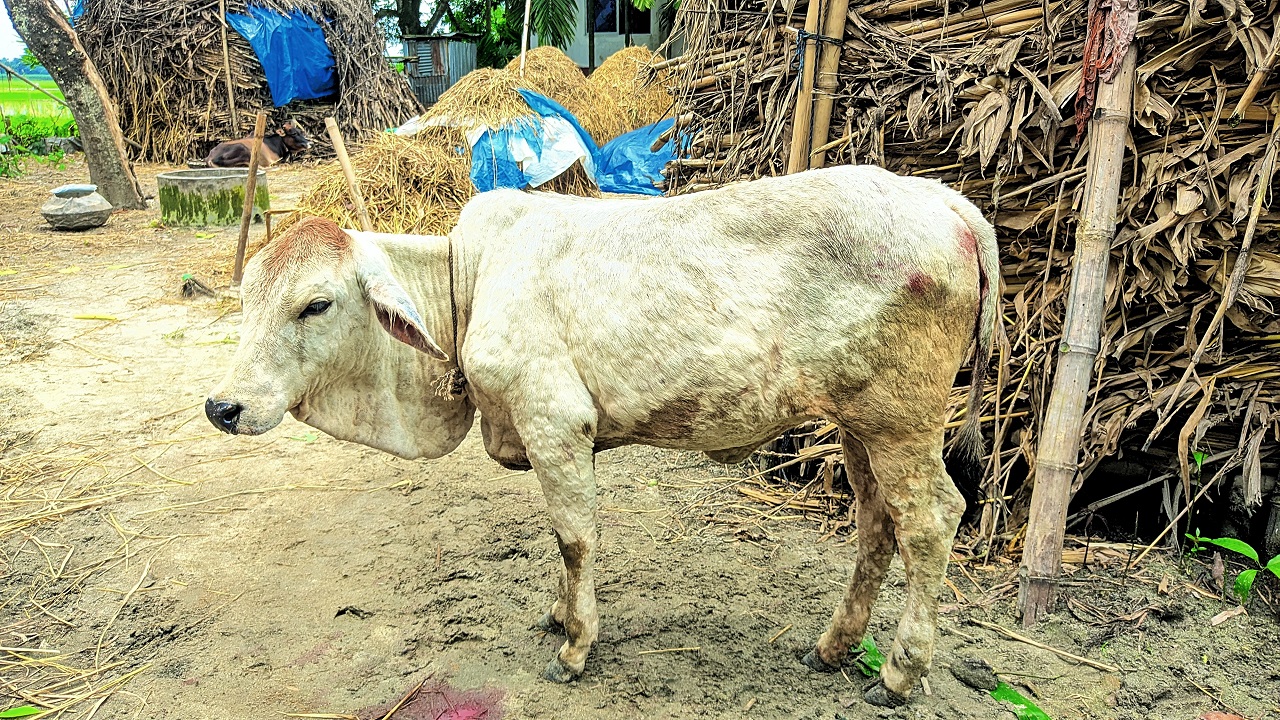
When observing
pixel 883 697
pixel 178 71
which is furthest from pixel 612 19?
pixel 883 697

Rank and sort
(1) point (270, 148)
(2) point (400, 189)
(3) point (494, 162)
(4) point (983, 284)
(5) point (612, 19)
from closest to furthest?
(4) point (983, 284)
(2) point (400, 189)
(3) point (494, 162)
(1) point (270, 148)
(5) point (612, 19)

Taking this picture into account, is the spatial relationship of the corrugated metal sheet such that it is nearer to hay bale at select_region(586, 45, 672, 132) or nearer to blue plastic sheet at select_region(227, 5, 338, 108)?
blue plastic sheet at select_region(227, 5, 338, 108)

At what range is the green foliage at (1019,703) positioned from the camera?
2760 millimetres

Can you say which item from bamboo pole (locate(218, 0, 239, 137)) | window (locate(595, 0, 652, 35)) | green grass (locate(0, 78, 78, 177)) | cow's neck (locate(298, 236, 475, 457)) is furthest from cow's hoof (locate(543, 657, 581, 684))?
window (locate(595, 0, 652, 35))

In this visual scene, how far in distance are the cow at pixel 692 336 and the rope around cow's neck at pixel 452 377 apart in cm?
1

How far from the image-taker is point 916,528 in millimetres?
2754

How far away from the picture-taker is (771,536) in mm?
3988

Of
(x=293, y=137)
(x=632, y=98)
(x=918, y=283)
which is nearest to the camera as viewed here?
(x=918, y=283)

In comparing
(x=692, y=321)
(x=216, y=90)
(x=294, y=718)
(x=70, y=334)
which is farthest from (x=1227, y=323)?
(x=216, y=90)

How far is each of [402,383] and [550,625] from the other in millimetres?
1105

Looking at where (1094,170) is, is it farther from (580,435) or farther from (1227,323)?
(580,435)

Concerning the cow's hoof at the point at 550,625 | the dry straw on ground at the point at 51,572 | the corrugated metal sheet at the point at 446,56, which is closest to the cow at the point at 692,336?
the cow's hoof at the point at 550,625

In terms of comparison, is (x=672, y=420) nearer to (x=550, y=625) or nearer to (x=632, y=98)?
(x=550, y=625)

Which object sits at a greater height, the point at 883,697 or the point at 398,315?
the point at 398,315
